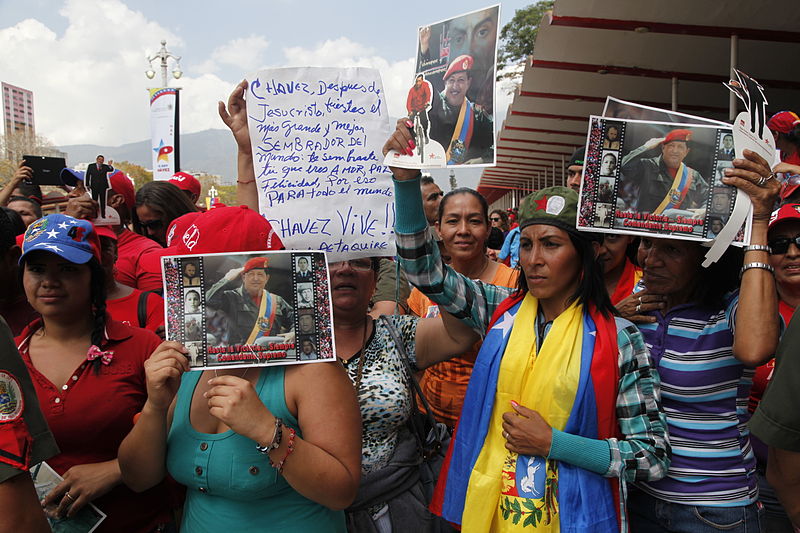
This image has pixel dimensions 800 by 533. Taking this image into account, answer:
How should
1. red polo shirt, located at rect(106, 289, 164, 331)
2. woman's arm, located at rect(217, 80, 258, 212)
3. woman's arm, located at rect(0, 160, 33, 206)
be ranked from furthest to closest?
woman's arm, located at rect(0, 160, 33, 206) < red polo shirt, located at rect(106, 289, 164, 331) < woman's arm, located at rect(217, 80, 258, 212)

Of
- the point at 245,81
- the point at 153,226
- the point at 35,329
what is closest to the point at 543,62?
the point at 153,226

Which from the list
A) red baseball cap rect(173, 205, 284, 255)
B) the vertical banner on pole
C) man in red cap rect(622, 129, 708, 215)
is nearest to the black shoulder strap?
red baseball cap rect(173, 205, 284, 255)

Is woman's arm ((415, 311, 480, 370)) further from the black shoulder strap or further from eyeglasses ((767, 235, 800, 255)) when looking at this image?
the black shoulder strap

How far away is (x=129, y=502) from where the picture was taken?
2189 millimetres

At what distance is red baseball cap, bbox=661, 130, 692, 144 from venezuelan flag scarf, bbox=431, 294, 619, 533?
63cm

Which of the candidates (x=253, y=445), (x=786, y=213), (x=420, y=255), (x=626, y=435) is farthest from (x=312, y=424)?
(x=786, y=213)

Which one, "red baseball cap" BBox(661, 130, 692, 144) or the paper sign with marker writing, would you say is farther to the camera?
the paper sign with marker writing

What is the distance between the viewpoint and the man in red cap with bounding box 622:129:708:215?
2016mm

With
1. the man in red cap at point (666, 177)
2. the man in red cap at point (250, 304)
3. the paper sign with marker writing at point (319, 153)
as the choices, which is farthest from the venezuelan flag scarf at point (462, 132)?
the man in red cap at point (250, 304)

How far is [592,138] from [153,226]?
314cm

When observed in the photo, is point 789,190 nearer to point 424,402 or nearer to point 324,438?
point 424,402

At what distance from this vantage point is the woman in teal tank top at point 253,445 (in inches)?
62.2

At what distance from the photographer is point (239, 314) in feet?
5.65

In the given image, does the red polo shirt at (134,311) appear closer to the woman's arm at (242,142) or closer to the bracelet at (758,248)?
the woman's arm at (242,142)
